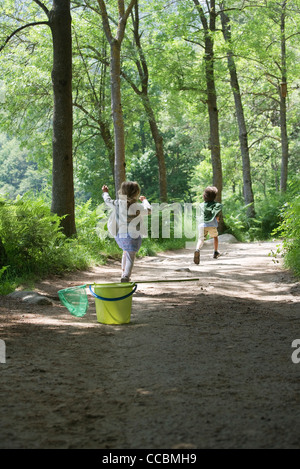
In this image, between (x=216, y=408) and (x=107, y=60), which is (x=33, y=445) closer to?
(x=216, y=408)

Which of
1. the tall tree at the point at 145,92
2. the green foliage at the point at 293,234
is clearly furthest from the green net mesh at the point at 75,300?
the tall tree at the point at 145,92

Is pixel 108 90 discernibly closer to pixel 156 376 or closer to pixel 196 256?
pixel 196 256

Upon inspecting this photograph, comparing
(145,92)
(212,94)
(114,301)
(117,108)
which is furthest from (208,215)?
(145,92)

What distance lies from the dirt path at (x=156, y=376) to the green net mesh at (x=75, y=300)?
0.54 feet

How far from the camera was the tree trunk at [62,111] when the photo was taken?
13.7 metres

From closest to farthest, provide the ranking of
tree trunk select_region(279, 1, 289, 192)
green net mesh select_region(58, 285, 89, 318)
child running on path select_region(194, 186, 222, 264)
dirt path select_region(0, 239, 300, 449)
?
dirt path select_region(0, 239, 300, 449) → green net mesh select_region(58, 285, 89, 318) → child running on path select_region(194, 186, 222, 264) → tree trunk select_region(279, 1, 289, 192)

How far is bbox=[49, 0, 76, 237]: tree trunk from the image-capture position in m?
13.7

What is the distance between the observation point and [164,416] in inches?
139

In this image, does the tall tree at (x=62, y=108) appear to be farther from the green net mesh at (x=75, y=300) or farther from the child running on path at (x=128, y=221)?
the green net mesh at (x=75, y=300)

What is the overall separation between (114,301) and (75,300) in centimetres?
69

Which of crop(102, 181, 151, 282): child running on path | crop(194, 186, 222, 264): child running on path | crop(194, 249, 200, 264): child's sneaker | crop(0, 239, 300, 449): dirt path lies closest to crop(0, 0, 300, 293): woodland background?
crop(194, 186, 222, 264): child running on path

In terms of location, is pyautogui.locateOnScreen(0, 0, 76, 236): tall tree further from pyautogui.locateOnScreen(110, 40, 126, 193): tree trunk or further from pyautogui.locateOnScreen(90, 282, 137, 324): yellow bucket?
pyautogui.locateOnScreen(90, 282, 137, 324): yellow bucket

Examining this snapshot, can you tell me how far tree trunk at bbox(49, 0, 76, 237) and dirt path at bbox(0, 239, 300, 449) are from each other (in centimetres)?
575
